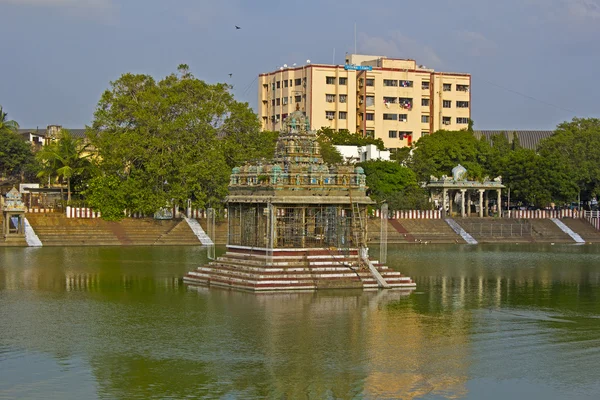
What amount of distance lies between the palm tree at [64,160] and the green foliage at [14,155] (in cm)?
1184

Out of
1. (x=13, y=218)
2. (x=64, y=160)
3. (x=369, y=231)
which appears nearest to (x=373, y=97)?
(x=369, y=231)

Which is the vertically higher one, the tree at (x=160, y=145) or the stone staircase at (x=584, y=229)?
the tree at (x=160, y=145)

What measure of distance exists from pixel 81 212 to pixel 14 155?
2114 centimetres

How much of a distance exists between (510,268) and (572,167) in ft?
147

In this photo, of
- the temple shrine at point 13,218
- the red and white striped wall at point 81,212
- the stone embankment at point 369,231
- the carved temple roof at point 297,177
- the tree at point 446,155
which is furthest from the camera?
the tree at point 446,155

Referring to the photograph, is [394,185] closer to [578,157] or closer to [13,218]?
[578,157]

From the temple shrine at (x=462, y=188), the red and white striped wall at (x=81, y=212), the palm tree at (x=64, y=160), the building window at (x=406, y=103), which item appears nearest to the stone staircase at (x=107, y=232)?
the red and white striped wall at (x=81, y=212)

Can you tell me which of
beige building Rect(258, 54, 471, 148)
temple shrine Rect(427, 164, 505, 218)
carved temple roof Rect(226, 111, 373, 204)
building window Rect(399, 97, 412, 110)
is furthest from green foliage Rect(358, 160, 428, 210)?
carved temple roof Rect(226, 111, 373, 204)

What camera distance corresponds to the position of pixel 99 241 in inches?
2923

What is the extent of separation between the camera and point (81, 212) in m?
78.9

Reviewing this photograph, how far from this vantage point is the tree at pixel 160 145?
78.8m

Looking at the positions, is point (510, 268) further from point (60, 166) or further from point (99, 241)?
point (60, 166)

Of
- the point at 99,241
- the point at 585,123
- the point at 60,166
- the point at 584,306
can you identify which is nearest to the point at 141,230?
the point at 99,241

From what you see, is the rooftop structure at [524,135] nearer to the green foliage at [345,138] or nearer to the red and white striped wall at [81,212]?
Result: the green foliage at [345,138]
